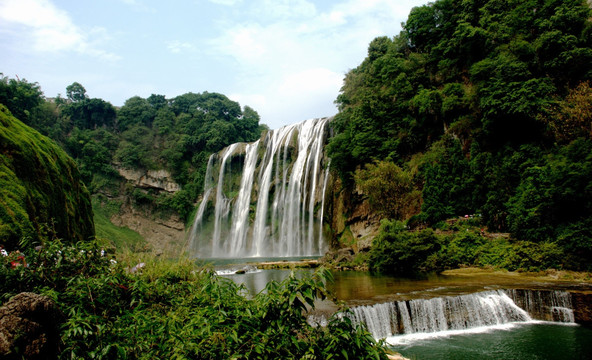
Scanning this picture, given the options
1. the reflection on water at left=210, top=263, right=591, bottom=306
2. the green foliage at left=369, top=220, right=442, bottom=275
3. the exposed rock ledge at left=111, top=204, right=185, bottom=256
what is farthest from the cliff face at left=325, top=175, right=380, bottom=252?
the exposed rock ledge at left=111, top=204, right=185, bottom=256

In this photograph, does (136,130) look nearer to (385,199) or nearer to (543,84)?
(385,199)

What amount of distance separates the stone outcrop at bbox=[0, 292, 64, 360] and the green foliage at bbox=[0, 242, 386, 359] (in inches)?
4.3

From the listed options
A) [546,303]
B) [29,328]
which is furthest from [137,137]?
[29,328]

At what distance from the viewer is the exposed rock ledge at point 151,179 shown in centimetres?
4934

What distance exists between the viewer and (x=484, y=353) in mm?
6797

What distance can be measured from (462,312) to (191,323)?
820 centimetres

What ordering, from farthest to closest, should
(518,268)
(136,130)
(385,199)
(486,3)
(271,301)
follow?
(136,130), (486,3), (385,199), (518,268), (271,301)

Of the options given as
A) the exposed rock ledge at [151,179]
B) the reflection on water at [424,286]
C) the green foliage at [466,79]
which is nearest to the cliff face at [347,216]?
the green foliage at [466,79]

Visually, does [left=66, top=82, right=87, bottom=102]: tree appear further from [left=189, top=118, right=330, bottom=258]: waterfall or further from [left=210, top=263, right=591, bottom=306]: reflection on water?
[left=210, top=263, right=591, bottom=306]: reflection on water

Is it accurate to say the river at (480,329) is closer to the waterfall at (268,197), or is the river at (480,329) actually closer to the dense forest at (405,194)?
the dense forest at (405,194)

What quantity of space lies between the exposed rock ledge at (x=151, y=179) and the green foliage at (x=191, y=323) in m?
49.1

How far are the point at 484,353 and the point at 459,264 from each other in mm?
7802

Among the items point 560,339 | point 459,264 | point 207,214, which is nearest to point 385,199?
point 459,264

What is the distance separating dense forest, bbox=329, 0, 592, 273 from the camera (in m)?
12.1
